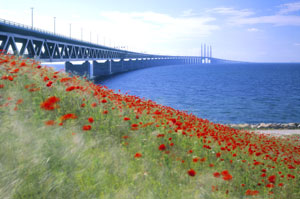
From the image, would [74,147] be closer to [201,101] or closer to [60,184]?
[60,184]

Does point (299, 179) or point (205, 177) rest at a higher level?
point (205, 177)

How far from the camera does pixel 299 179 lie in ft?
22.2

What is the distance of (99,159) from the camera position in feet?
14.7

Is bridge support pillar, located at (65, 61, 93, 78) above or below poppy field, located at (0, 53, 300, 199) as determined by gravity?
above

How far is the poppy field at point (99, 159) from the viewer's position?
3.69m

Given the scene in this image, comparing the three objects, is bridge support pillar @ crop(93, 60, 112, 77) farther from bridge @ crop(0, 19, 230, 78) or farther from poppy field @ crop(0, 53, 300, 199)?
poppy field @ crop(0, 53, 300, 199)

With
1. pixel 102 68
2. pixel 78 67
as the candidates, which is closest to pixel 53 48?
pixel 78 67

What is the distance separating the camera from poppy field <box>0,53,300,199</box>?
3688 millimetres

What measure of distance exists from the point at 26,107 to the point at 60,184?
8.56 feet

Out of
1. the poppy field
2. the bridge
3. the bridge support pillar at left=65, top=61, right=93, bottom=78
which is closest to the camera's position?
the poppy field

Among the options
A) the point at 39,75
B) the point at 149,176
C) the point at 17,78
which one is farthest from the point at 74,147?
the point at 39,75

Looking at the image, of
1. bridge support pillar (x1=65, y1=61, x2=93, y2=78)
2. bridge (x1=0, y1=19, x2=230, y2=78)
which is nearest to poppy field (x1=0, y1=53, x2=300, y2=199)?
bridge (x1=0, y1=19, x2=230, y2=78)

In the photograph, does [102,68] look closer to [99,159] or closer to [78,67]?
[78,67]

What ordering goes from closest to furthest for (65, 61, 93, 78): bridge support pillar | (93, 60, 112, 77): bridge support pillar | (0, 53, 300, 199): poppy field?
1. (0, 53, 300, 199): poppy field
2. (65, 61, 93, 78): bridge support pillar
3. (93, 60, 112, 77): bridge support pillar
